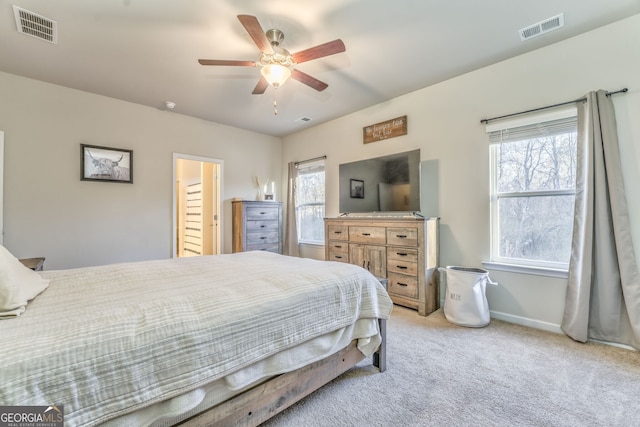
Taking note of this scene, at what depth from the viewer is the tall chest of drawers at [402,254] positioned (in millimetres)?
3014

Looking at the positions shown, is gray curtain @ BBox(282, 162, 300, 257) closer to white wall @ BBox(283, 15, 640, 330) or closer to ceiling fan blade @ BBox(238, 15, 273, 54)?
white wall @ BBox(283, 15, 640, 330)

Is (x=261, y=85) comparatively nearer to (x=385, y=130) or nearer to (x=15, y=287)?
(x=385, y=130)

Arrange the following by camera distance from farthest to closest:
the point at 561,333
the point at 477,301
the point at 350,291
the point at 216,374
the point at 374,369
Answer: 1. the point at 477,301
2. the point at 561,333
3. the point at 374,369
4. the point at 350,291
5. the point at 216,374

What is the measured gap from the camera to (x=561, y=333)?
8.18 ft

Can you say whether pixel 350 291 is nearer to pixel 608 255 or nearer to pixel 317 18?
pixel 317 18

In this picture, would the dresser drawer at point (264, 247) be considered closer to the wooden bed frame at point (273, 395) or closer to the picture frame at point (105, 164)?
the picture frame at point (105, 164)

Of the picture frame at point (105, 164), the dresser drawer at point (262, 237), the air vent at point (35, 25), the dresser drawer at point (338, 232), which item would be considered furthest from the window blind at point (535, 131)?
the picture frame at point (105, 164)

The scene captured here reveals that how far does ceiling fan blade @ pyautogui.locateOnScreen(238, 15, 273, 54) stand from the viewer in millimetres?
1745

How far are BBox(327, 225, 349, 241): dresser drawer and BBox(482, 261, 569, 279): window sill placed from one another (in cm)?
167

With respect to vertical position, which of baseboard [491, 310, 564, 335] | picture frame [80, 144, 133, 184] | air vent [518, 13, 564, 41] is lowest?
baseboard [491, 310, 564, 335]

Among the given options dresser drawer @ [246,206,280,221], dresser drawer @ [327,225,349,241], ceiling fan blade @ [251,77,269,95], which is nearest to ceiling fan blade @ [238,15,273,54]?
ceiling fan blade @ [251,77,269,95]

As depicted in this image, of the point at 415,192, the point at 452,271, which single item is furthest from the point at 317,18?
the point at 452,271

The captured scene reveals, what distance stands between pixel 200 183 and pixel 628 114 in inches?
225

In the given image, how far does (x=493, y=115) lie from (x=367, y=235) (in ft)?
6.34
